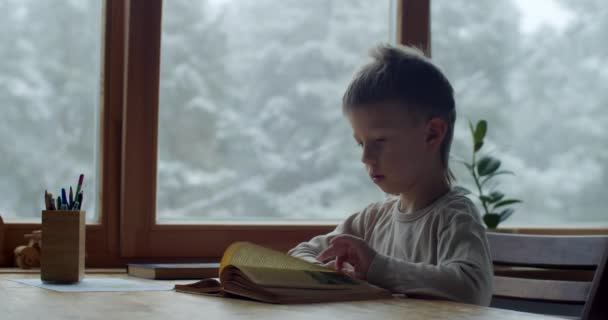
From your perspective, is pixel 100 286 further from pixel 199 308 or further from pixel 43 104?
pixel 43 104

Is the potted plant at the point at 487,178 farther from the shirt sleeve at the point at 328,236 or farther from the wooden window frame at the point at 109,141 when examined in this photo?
the wooden window frame at the point at 109,141

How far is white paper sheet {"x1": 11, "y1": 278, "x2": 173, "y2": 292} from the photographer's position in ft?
4.19

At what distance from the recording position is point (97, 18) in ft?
6.87

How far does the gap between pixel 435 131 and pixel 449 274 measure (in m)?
0.37

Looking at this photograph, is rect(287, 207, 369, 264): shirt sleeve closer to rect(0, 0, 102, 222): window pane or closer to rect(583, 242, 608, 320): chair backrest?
rect(583, 242, 608, 320): chair backrest

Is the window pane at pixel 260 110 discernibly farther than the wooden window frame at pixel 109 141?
Yes

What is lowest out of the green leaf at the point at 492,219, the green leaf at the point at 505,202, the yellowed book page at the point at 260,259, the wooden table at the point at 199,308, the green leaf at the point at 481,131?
the wooden table at the point at 199,308

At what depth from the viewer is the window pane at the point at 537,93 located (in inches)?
97.7

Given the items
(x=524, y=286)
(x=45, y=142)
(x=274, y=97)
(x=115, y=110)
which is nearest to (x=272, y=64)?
(x=274, y=97)

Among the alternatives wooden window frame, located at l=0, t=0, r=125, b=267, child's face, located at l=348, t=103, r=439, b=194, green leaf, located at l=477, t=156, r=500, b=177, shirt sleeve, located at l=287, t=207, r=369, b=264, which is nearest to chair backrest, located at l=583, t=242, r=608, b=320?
child's face, located at l=348, t=103, r=439, b=194

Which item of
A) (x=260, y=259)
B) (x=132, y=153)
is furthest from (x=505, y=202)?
(x=260, y=259)

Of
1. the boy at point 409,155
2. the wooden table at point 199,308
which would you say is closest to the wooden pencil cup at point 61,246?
the wooden table at point 199,308

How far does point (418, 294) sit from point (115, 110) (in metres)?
1.09

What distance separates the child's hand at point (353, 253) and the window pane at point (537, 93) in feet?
3.94
